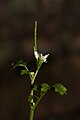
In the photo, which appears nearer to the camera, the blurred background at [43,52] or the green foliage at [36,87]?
the green foliage at [36,87]

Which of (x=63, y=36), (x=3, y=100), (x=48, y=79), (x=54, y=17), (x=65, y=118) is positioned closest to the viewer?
(x=65, y=118)

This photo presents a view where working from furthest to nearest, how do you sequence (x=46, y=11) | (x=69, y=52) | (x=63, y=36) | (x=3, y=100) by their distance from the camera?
(x=46, y=11) < (x=63, y=36) < (x=69, y=52) < (x=3, y=100)

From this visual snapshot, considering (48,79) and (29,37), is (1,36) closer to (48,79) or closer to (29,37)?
(29,37)

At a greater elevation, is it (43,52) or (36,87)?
(43,52)

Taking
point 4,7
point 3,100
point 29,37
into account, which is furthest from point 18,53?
point 4,7

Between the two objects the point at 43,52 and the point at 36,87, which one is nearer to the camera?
the point at 36,87

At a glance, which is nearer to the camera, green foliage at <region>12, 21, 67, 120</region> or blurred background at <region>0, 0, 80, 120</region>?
green foliage at <region>12, 21, 67, 120</region>

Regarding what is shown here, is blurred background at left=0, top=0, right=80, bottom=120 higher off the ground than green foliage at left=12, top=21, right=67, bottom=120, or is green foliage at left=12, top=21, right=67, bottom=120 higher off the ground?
blurred background at left=0, top=0, right=80, bottom=120

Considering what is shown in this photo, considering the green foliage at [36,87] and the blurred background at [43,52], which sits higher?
the blurred background at [43,52]
